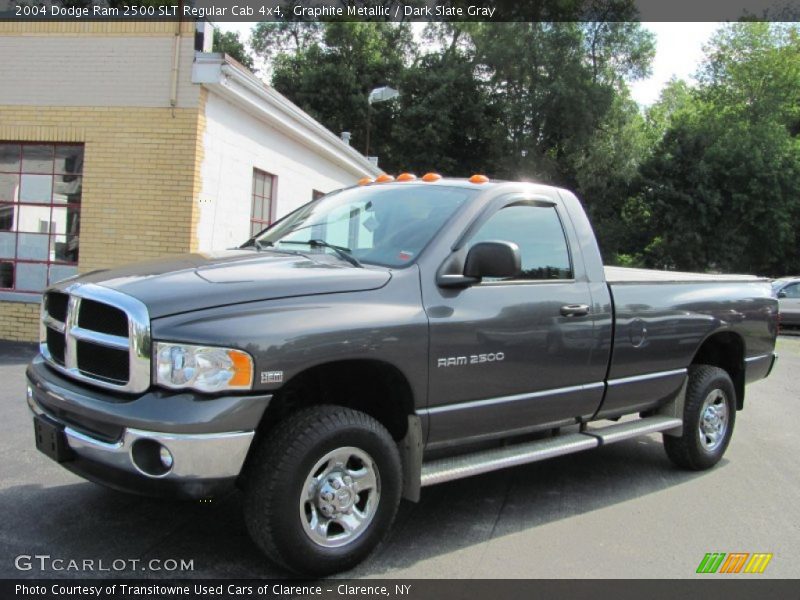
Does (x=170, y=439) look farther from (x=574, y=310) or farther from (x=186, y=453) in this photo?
(x=574, y=310)

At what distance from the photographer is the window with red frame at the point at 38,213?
9766 millimetres

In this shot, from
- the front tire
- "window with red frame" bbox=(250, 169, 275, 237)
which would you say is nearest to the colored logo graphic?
the front tire

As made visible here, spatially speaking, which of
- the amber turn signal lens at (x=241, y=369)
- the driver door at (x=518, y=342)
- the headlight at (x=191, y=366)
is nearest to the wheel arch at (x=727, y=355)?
the driver door at (x=518, y=342)

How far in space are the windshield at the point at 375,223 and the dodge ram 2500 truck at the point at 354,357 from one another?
0.01 meters

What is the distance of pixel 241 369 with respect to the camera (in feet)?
9.95

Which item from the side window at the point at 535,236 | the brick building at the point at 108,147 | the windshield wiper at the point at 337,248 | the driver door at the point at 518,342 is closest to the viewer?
the driver door at the point at 518,342

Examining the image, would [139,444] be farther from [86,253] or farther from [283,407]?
[86,253]

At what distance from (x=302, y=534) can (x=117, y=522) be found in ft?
4.38

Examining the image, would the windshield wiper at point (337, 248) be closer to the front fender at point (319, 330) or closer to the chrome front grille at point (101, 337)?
the front fender at point (319, 330)

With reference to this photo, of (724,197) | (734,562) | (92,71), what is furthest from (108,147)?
(724,197)

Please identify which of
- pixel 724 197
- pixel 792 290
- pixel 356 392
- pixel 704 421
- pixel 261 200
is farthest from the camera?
pixel 724 197

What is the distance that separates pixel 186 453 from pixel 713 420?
4325mm

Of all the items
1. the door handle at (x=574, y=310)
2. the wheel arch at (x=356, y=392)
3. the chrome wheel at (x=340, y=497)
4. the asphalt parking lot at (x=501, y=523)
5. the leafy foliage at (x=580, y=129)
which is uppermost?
the leafy foliage at (x=580, y=129)

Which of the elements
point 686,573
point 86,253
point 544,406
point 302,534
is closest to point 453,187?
point 544,406
